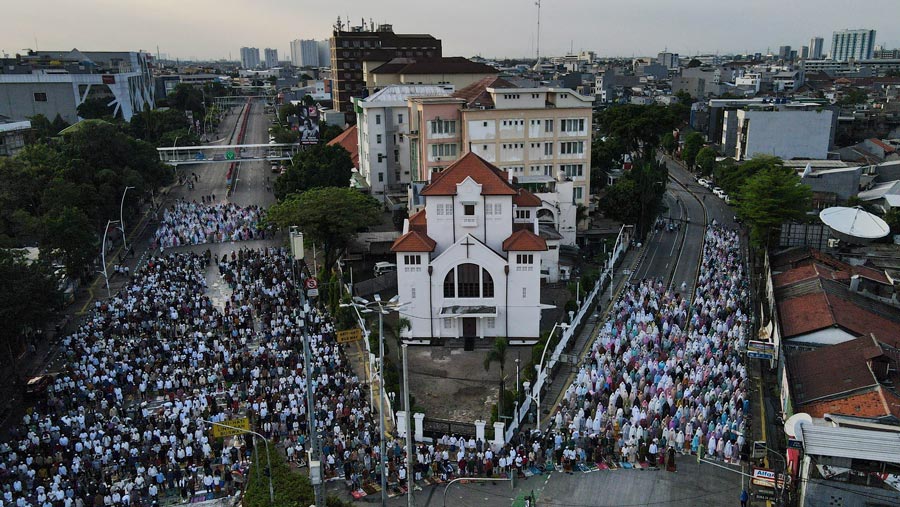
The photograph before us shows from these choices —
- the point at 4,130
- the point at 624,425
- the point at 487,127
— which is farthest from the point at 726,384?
the point at 4,130

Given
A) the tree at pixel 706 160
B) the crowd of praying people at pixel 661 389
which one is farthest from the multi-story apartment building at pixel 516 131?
the tree at pixel 706 160

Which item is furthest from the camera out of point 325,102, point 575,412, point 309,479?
point 325,102

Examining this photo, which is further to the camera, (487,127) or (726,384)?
(487,127)

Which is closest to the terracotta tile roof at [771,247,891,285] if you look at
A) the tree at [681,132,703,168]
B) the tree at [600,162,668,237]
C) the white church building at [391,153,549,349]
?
the tree at [600,162,668,237]

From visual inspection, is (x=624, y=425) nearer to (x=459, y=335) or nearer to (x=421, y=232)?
(x=459, y=335)

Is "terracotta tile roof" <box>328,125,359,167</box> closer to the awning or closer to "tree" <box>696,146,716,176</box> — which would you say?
"tree" <box>696,146,716,176</box>

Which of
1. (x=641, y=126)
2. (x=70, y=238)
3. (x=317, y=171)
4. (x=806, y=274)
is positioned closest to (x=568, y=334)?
(x=806, y=274)

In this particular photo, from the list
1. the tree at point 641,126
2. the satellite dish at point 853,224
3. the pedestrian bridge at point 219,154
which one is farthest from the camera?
the tree at point 641,126

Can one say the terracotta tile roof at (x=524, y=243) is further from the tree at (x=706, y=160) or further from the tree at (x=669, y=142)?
the tree at (x=669, y=142)
